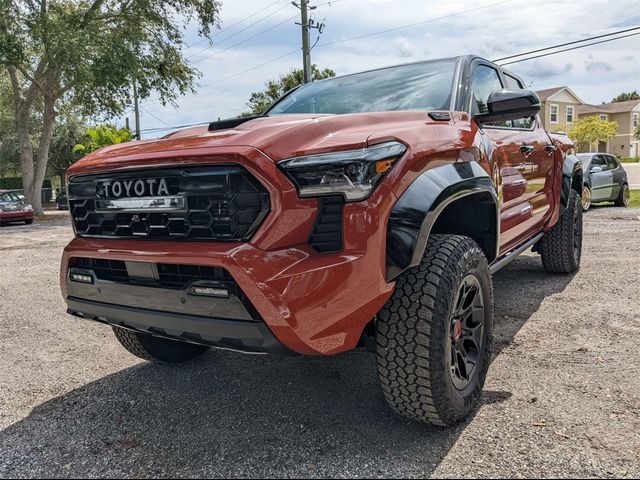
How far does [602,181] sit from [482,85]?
10415mm

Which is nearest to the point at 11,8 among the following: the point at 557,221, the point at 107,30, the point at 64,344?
the point at 107,30

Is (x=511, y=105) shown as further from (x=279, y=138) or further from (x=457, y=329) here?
(x=279, y=138)

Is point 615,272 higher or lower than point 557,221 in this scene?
lower

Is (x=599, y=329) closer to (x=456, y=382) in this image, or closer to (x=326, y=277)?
(x=456, y=382)

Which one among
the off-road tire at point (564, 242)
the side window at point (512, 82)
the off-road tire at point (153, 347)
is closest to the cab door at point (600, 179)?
the off-road tire at point (564, 242)

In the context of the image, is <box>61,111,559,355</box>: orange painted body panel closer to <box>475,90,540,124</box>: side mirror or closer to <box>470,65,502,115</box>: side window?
<box>475,90,540,124</box>: side mirror

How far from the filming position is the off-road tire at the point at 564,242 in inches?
209

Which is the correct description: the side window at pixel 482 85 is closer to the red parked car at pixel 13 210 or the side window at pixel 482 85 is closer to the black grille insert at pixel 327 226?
the black grille insert at pixel 327 226

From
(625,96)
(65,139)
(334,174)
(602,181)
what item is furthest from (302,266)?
(625,96)

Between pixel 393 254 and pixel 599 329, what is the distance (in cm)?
246

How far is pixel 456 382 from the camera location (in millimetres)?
2520

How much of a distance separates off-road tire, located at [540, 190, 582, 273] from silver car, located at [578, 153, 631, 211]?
279 inches

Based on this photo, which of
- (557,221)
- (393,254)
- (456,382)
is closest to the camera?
(393,254)

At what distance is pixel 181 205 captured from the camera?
224 cm
